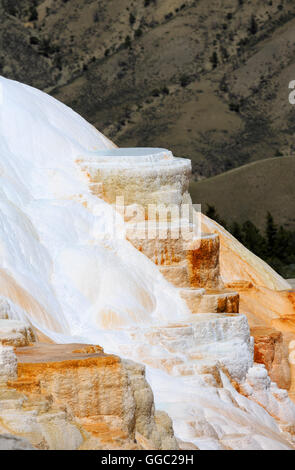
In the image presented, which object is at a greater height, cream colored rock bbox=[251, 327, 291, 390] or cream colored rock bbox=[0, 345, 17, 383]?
cream colored rock bbox=[0, 345, 17, 383]

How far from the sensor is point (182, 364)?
1219 cm

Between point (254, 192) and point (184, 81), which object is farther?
point (184, 81)

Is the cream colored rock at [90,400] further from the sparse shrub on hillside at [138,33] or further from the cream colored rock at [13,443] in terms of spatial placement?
the sparse shrub on hillside at [138,33]

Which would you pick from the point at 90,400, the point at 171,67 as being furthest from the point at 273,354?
the point at 171,67

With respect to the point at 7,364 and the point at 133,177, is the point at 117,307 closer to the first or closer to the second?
the point at 133,177

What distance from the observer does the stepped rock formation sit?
8812 millimetres

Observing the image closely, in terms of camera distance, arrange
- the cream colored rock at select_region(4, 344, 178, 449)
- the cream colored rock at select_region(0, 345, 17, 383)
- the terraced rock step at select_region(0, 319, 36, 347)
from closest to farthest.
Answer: the cream colored rock at select_region(4, 344, 178, 449)
the cream colored rock at select_region(0, 345, 17, 383)
the terraced rock step at select_region(0, 319, 36, 347)

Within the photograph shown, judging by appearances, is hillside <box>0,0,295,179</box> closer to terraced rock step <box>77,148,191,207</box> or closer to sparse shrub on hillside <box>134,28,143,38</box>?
sparse shrub on hillside <box>134,28,143,38</box>

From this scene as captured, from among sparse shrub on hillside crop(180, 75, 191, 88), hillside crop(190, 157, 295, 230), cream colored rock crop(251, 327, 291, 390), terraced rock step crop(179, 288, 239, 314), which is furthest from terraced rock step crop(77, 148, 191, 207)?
sparse shrub on hillside crop(180, 75, 191, 88)

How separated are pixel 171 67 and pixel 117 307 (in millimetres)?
64948

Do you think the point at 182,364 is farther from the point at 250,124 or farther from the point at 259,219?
the point at 250,124

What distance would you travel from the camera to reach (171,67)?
76.8 m

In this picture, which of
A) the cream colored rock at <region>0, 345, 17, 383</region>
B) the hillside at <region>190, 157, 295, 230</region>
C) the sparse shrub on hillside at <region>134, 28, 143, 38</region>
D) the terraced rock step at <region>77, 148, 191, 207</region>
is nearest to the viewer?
the cream colored rock at <region>0, 345, 17, 383</region>

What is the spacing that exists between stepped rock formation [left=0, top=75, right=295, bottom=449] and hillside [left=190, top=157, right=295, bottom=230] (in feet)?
124
